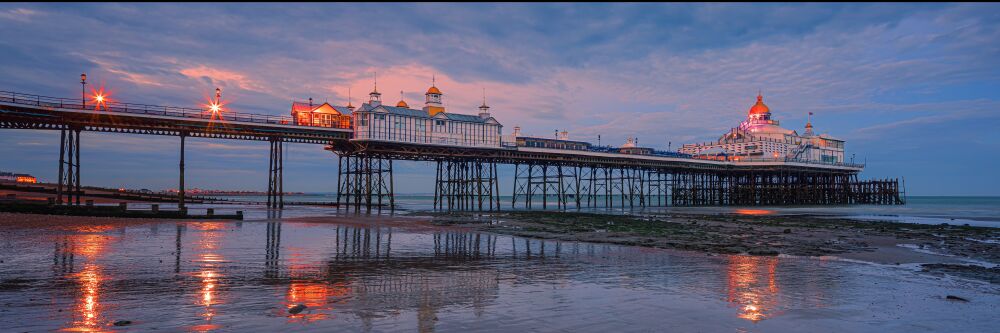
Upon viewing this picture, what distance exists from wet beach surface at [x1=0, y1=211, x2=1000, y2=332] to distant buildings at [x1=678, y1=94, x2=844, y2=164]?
3592 inches

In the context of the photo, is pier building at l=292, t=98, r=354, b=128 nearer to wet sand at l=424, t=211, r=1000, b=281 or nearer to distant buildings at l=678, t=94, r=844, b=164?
wet sand at l=424, t=211, r=1000, b=281

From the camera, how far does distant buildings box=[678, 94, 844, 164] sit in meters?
109

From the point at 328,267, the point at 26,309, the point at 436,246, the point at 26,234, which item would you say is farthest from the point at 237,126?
the point at 26,309

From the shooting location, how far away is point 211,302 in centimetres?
1140

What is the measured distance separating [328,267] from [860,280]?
14630 millimetres

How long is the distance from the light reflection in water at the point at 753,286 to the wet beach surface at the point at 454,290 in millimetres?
51

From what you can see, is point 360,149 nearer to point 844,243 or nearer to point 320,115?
point 320,115

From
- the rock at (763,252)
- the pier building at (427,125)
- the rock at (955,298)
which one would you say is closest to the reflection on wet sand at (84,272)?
the rock at (955,298)

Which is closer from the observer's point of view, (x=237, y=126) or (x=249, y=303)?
(x=249, y=303)

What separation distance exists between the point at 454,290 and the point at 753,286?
738 centimetres

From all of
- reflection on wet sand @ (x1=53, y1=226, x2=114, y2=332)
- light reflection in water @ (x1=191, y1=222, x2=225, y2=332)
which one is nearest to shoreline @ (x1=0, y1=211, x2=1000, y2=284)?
reflection on wet sand @ (x1=53, y1=226, x2=114, y2=332)

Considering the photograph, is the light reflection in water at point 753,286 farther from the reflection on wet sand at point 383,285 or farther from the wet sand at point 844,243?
the wet sand at point 844,243

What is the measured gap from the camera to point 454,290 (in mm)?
13508

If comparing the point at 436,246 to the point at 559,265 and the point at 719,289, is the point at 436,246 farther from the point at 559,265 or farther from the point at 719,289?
the point at 719,289
